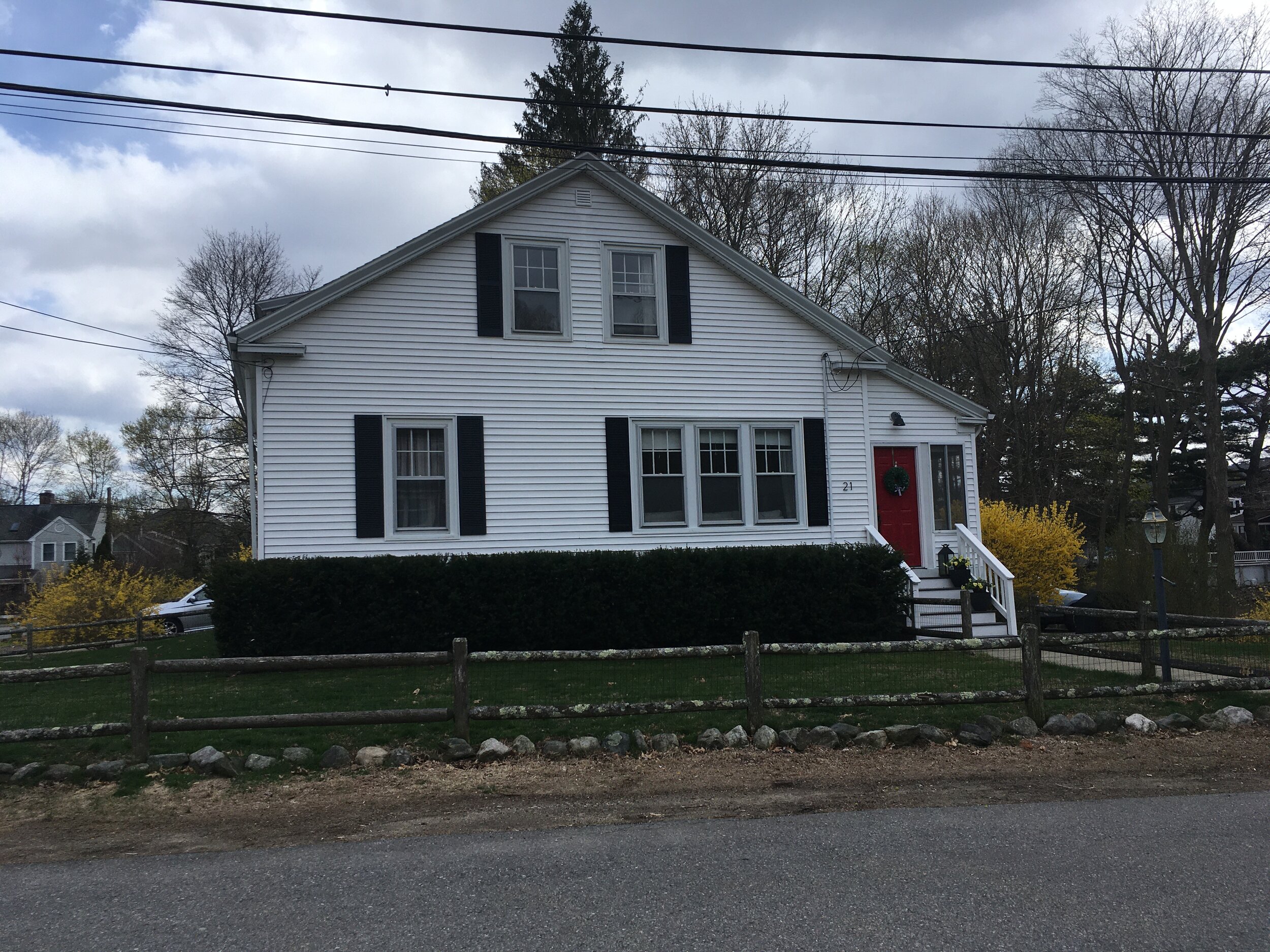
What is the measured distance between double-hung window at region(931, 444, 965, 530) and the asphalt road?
33.8 ft

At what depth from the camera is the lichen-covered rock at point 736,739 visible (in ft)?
26.2

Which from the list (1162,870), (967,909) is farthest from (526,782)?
(1162,870)

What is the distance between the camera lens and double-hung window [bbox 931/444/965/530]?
16312 mm

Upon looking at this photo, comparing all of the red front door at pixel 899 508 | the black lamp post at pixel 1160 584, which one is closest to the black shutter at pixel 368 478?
the red front door at pixel 899 508

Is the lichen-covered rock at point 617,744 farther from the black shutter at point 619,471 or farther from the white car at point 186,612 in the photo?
the white car at point 186,612

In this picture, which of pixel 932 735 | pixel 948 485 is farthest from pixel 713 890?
pixel 948 485

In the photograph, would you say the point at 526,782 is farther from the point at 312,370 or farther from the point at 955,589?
the point at 955,589

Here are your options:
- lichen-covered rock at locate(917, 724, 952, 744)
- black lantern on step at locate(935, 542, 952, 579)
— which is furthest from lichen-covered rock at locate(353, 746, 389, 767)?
black lantern on step at locate(935, 542, 952, 579)

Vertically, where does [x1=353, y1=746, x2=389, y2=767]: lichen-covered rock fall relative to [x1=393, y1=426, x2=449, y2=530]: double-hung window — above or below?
below

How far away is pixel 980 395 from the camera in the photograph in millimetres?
32938

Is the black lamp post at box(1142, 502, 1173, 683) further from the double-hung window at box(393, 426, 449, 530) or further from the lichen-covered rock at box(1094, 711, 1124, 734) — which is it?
the double-hung window at box(393, 426, 449, 530)

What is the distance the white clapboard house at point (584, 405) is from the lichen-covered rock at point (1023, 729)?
634 centimetres

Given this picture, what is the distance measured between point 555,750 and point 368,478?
7158 millimetres

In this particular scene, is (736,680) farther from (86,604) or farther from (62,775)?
(86,604)
